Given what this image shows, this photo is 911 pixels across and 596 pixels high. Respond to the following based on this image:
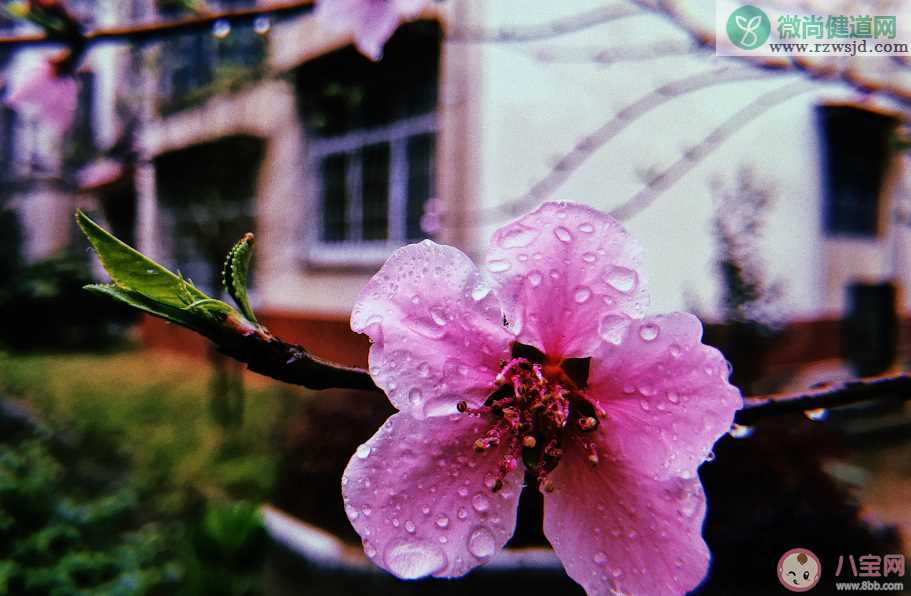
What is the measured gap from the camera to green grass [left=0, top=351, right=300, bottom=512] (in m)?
2.72

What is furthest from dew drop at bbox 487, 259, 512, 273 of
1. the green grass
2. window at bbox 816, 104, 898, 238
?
window at bbox 816, 104, 898, 238

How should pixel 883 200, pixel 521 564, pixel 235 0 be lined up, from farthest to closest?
pixel 883 200
pixel 235 0
pixel 521 564

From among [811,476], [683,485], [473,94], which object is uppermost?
[473,94]

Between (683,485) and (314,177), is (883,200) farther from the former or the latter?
(683,485)

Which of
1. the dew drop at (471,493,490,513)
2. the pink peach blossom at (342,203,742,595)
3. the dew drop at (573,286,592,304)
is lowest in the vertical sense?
the dew drop at (471,493,490,513)

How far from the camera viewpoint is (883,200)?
492 centimetres

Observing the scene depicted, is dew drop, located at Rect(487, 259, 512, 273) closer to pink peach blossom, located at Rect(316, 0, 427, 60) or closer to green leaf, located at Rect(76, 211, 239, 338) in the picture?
green leaf, located at Rect(76, 211, 239, 338)

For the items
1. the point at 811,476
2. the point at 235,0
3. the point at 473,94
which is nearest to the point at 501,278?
the point at 811,476

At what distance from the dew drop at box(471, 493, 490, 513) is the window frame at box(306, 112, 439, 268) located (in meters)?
4.25

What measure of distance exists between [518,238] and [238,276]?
0.13m

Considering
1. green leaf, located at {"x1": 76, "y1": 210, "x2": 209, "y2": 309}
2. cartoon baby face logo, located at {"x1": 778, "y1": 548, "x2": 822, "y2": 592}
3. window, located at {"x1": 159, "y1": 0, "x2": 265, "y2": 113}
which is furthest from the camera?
window, located at {"x1": 159, "y1": 0, "x2": 265, "y2": 113}

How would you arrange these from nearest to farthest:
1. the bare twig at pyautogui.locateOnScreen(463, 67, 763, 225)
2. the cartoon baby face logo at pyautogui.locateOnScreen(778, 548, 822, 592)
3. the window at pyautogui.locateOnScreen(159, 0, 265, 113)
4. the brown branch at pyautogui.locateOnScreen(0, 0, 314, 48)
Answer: the cartoon baby face logo at pyautogui.locateOnScreen(778, 548, 822, 592), the brown branch at pyautogui.locateOnScreen(0, 0, 314, 48), the bare twig at pyautogui.locateOnScreen(463, 67, 763, 225), the window at pyautogui.locateOnScreen(159, 0, 265, 113)

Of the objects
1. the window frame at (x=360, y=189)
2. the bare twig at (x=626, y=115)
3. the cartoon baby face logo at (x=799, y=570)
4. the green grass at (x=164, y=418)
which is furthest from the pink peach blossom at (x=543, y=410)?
the window frame at (x=360, y=189)

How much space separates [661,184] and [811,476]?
0.87 m
